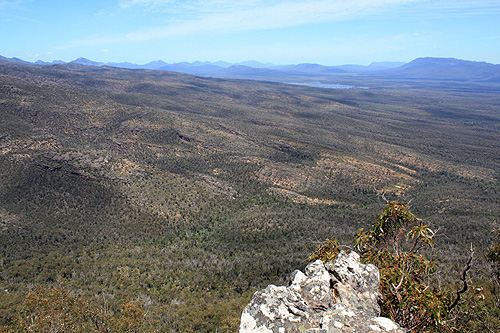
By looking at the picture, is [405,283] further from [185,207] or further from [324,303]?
[185,207]

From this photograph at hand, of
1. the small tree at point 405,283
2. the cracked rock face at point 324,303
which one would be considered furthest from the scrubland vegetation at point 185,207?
the cracked rock face at point 324,303

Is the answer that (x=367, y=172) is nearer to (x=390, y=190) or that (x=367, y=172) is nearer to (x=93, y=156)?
(x=390, y=190)

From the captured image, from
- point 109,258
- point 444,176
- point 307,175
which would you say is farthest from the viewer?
point 444,176

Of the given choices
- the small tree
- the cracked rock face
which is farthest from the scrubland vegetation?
the cracked rock face

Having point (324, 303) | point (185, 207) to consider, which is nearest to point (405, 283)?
point (324, 303)

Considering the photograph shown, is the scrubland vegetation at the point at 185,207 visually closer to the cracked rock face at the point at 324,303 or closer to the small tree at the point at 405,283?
the small tree at the point at 405,283

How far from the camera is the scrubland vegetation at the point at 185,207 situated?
19.4 m

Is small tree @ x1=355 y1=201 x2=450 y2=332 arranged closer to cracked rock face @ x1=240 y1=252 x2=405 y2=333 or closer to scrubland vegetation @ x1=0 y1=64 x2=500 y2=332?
cracked rock face @ x1=240 y1=252 x2=405 y2=333

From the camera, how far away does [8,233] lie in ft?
95.3

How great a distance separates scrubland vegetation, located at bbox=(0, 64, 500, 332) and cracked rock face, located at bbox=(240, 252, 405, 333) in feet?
11.6

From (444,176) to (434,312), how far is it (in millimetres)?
67401

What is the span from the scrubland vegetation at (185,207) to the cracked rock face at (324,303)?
11.6 feet

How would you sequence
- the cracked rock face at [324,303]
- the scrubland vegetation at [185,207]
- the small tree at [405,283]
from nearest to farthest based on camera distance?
the cracked rock face at [324,303], the small tree at [405,283], the scrubland vegetation at [185,207]

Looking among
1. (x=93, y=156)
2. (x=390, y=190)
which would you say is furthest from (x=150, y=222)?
(x=390, y=190)
